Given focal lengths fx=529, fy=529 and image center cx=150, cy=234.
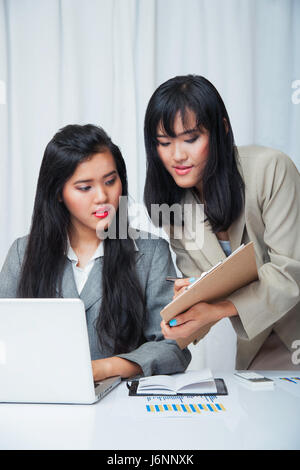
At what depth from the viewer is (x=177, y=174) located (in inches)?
63.9

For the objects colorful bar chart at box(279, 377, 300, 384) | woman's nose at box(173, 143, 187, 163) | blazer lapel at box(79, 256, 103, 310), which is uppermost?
woman's nose at box(173, 143, 187, 163)

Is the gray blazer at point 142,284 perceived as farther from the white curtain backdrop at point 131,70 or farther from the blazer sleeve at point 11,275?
the white curtain backdrop at point 131,70

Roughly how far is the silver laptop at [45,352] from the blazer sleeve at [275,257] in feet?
1.72

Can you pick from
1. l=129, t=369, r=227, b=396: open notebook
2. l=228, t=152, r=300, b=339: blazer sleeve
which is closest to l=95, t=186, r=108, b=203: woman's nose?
l=228, t=152, r=300, b=339: blazer sleeve

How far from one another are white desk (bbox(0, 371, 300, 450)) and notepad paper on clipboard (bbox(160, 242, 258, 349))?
9.1 inches

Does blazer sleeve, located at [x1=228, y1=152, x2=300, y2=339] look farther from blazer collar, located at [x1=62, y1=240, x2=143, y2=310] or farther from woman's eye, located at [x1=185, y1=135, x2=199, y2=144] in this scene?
blazer collar, located at [x1=62, y1=240, x2=143, y2=310]

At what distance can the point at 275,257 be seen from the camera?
5.03 feet

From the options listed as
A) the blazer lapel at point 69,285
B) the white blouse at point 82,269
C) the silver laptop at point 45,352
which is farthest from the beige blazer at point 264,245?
the silver laptop at point 45,352

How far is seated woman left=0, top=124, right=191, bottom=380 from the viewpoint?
170 centimetres

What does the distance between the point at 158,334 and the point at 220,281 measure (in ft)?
1.60

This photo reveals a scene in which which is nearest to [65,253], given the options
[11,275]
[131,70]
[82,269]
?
[82,269]

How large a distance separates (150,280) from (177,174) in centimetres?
38
